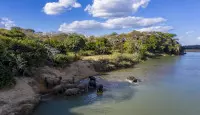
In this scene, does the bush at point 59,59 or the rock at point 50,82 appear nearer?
the rock at point 50,82

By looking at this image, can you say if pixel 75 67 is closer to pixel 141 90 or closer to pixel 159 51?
pixel 141 90

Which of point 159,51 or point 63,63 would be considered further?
point 159,51

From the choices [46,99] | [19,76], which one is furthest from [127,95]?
[19,76]

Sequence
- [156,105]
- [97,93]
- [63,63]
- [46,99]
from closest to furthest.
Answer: [156,105], [46,99], [97,93], [63,63]

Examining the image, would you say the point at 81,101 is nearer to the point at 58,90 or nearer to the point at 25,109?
the point at 58,90

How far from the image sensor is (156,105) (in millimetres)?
19719

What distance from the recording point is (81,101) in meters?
20.9

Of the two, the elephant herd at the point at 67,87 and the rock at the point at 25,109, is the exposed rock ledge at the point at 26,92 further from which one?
the elephant herd at the point at 67,87

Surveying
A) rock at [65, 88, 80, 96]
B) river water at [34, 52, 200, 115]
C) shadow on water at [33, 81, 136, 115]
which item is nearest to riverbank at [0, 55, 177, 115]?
rock at [65, 88, 80, 96]

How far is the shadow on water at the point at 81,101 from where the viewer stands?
60.5ft

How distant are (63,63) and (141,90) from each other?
13.9 m

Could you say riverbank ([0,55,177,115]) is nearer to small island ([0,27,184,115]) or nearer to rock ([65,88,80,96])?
small island ([0,27,184,115])

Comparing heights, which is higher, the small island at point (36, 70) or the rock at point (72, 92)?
the small island at point (36, 70)

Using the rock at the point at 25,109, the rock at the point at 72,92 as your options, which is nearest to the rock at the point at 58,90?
the rock at the point at 72,92
